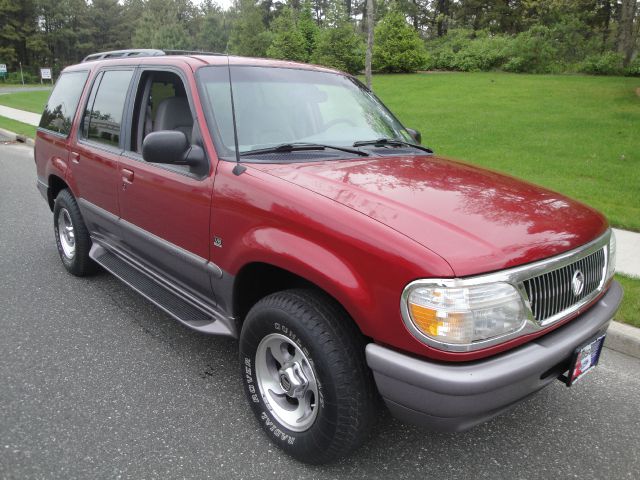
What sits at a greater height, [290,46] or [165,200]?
[290,46]

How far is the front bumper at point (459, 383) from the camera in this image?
6.03 ft

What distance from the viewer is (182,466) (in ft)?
7.76

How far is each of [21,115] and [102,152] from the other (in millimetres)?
18709

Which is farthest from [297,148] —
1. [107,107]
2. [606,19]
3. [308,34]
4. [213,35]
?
[213,35]

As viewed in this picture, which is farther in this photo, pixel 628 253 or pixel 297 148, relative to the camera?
pixel 628 253

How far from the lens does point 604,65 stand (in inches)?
941

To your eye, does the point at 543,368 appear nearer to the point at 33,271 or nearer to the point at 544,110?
the point at 33,271

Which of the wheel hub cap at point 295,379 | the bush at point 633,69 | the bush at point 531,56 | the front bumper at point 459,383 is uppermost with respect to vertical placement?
the bush at point 531,56

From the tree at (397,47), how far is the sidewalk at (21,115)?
55.1 ft

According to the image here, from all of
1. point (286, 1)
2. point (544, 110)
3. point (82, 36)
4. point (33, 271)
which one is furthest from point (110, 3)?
point (33, 271)

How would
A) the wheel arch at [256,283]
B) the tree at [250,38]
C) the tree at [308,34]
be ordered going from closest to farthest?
1. the wheel arch at [256,283]
2. the tree at [308,34]
3. the tree at [250,38]

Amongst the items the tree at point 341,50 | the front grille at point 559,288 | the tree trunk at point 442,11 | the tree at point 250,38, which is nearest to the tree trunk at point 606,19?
the tree trunk at point 442,11

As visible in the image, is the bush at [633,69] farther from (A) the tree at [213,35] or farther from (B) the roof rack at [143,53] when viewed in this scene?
(A) the tree at [213,35]

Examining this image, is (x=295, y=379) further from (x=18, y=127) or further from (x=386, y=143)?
(x=18, y=127)
